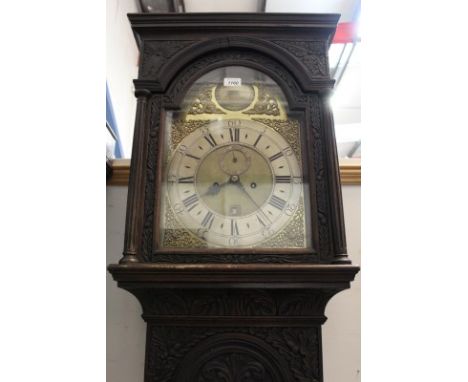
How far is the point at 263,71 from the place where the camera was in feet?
2.36

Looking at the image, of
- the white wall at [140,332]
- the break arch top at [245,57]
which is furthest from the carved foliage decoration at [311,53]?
the white wall at [140,332]

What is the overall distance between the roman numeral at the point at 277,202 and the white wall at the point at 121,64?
0.65 metres

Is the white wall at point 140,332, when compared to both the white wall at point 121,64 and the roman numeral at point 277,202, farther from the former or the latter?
the white wall at point 121,64

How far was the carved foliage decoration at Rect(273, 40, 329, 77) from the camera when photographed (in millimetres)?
702

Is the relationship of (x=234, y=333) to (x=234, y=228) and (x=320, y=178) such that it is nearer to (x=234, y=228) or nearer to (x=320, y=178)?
(x=234, y=228)

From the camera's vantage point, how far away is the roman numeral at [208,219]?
66 cm

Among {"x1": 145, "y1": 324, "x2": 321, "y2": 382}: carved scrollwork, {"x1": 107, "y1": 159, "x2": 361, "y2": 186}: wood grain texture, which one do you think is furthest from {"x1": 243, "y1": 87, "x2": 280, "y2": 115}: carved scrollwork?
{"x1": 145, "y1": 324, "x2": 321, "y2": 382}: carved scrollwork

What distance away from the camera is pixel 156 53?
2.35 ft

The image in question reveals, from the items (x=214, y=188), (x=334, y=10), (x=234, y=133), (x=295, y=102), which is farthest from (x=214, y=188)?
(x=334, y=10)

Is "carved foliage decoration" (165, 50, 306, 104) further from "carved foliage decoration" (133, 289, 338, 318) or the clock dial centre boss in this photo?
"carved foliage decoration" (133, 289, 338, 318)

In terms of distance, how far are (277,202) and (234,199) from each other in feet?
0.24
